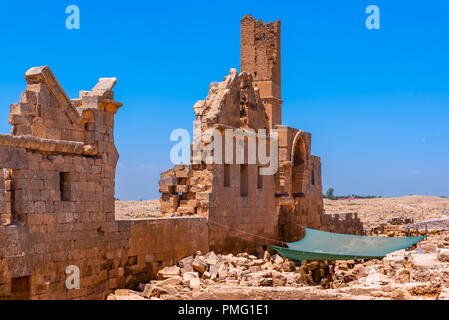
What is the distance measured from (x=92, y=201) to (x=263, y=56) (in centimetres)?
1891

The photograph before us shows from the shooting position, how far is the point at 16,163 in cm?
979

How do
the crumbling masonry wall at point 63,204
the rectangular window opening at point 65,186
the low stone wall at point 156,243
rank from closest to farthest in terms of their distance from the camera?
1. the crumbling masonry wall at point 63,204
2. the rectangular window opening at point 65,186
3. the low stone wall at point 156,243

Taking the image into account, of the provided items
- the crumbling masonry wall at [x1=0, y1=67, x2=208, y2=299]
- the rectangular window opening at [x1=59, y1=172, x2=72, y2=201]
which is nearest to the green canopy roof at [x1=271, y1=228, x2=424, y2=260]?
the crumbling masonry wall at [x1=0, y1=67, x2=208, y2=299]

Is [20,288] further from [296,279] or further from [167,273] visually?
[296,279]

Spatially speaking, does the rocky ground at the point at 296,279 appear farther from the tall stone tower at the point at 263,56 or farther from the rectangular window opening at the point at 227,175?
the tall stone tower at the point at 263,56

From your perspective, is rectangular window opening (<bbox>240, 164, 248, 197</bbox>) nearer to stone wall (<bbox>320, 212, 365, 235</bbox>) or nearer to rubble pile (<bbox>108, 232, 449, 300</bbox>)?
rubble pile (<bbox>108, 232, 449, 300</bbox>)

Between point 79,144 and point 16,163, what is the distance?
4.89ft

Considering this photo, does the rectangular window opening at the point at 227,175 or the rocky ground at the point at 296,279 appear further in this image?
the rectangular window opening at the point at 227,175

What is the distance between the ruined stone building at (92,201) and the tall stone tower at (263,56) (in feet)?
37.7

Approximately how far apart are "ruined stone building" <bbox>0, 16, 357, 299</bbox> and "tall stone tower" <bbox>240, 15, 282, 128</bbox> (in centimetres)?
1148

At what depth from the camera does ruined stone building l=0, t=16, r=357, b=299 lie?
32.4 ft

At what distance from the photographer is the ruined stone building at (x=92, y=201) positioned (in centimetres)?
989

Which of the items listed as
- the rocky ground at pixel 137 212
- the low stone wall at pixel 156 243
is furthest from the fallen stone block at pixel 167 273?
the rocky ground at pixel 137 212
